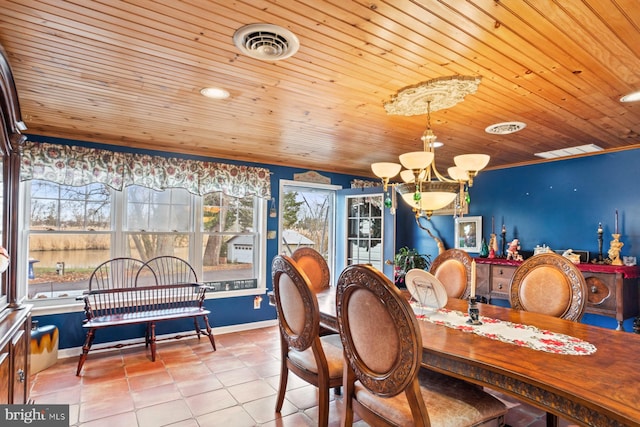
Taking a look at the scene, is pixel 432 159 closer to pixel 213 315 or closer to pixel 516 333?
pixel 516 333

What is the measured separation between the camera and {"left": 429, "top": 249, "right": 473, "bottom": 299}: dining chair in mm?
3117

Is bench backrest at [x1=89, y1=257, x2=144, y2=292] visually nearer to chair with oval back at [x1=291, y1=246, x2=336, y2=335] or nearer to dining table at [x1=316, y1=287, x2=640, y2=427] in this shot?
chair with oval back at [x1=291, y1=246, x2=336, y2=335]

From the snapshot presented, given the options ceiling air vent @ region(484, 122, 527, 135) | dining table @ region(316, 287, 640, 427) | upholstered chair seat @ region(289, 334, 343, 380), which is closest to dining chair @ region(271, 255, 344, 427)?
upholstered chair seat @ region(289, 334, 343, 380)

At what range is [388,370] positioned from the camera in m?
1.55

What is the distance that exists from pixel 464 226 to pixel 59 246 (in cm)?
496

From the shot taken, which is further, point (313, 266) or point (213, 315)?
point (213, 315)

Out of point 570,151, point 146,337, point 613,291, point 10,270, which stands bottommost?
point 146,337

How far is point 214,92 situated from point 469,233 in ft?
13.2

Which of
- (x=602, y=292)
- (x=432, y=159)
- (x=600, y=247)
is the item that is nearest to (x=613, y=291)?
(x=602, y=292)

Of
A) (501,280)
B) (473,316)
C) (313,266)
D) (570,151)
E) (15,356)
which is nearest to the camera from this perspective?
(15,356)

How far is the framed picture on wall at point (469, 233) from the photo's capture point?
4973 millimetres

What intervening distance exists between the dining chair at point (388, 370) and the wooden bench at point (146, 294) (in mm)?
2439

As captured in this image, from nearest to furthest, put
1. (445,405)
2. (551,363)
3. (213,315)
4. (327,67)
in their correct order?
1. (551,363)
2. (445,405)
3. (327,67)
4. (213,315)

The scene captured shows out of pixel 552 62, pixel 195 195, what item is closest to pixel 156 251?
pixel 195 195
